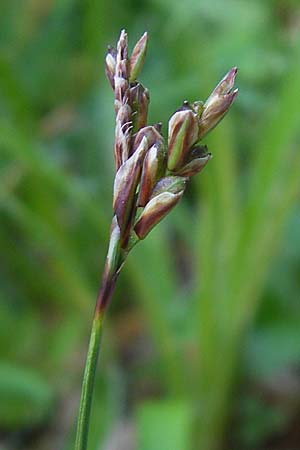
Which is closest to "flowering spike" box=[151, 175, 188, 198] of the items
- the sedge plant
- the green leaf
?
the sedge plant

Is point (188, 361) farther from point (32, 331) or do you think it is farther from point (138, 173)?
point (138, 173)

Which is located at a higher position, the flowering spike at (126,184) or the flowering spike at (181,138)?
the flowering spike at (181,138)

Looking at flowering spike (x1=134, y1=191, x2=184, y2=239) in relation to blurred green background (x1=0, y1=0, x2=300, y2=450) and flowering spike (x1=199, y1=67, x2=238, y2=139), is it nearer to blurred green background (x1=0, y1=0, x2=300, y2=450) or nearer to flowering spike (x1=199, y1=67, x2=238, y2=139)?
flowering spike (x1=199, y1=67, x2=238, y2=139)

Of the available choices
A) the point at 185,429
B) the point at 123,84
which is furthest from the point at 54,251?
the point at 123,84

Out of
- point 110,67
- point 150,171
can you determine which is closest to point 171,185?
point 150,171

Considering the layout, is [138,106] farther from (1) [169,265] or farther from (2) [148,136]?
(1) [169,265]

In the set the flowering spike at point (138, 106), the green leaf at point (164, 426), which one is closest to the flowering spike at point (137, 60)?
the flowering spike at point (138, 106)

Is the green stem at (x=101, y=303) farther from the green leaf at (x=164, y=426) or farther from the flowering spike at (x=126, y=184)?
the green leaf at (x=164, y=426)
